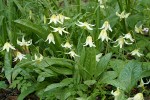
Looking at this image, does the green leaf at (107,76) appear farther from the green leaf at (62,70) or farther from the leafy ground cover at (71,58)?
the green leaf at (62,70)

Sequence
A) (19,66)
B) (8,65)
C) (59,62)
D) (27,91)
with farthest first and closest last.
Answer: (8,65)
(27,91)
(59,62)
(19,66)

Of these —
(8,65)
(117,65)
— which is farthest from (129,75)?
(8,65)

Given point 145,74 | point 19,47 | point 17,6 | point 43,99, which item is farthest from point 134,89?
point 17,6

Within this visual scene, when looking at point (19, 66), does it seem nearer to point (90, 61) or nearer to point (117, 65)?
point (90, 61)

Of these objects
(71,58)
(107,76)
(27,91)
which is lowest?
(27,91)

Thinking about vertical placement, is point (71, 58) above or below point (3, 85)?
above

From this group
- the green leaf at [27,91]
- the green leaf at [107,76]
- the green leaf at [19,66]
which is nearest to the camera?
the green leaf at [19,66]

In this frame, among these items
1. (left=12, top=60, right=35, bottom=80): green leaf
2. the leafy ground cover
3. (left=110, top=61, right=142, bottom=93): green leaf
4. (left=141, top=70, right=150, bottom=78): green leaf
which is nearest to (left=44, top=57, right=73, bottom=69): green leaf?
the leafy ground cover

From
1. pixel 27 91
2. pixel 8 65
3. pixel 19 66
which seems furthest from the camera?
pixel 8 65

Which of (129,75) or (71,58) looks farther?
(71,58)

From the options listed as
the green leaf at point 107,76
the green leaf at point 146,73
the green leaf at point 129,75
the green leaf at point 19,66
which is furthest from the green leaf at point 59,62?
the green leaf at point 146,73
